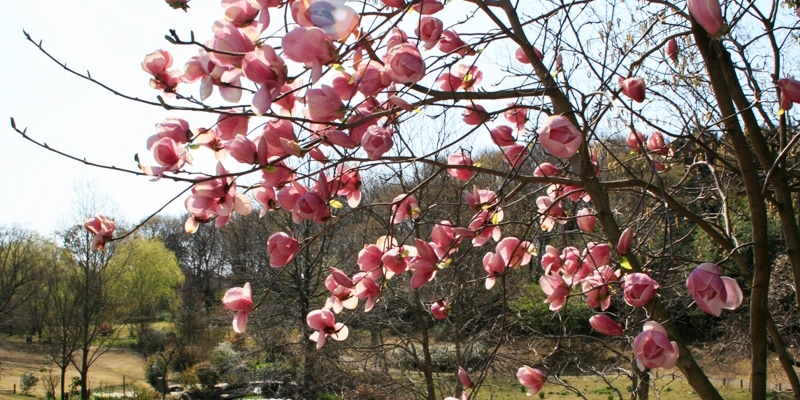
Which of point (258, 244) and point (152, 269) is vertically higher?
point (152, 269)

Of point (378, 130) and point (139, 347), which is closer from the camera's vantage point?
point (378, 130)

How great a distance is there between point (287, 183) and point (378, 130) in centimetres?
24

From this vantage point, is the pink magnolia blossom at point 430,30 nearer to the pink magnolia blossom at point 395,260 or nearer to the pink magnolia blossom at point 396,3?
the pink magnolia blossom at point 396,3

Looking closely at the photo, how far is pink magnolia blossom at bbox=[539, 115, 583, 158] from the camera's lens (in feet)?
2.77

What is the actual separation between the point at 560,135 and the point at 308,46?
1.20 feet

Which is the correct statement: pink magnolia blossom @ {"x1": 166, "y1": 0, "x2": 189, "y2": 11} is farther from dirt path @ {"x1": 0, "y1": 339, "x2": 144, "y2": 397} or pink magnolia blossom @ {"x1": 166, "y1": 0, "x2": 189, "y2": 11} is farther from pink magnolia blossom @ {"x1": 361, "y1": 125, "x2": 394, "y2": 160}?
dirt path @ {"x1": 0, "y1": 339, "x2": 144, "y2": 397}

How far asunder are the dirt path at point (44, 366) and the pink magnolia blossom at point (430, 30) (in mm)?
18424

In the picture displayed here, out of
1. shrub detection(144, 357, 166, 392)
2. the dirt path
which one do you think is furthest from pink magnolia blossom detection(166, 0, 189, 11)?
the dirt path

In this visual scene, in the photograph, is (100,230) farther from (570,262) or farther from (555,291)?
(570,262)

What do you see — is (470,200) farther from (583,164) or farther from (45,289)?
(45,289)

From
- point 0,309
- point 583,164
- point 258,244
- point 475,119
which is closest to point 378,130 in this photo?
point 475,119

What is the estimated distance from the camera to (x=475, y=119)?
1303mm

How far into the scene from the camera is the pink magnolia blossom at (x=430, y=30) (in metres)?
1.12

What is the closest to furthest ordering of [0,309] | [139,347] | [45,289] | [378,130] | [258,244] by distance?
[378,130], [258,244], [0,309], [45,289], [139,347]
